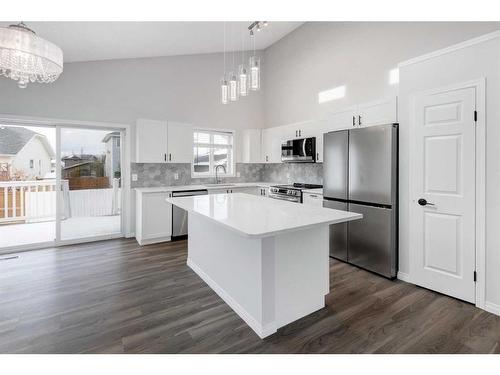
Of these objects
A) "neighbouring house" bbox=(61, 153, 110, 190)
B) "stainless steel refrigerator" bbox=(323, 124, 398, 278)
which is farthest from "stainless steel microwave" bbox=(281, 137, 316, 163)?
"neighbouring house" bbox=(61, 153, 110, 190)

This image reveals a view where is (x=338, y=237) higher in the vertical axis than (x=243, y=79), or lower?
lower

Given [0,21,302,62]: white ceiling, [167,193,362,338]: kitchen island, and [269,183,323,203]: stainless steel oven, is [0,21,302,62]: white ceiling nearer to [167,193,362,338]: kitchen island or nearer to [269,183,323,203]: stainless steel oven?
[167,193,362,338]: kitchen island

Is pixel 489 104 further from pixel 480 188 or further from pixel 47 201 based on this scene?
pixel 47 201

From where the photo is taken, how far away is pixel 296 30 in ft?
17.7

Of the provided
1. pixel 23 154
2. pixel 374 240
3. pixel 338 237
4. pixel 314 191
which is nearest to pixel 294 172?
pixel 314 191

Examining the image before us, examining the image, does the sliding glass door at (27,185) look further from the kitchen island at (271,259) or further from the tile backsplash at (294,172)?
the tile backsplash at (294,172)

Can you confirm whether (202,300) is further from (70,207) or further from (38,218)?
(38,218)

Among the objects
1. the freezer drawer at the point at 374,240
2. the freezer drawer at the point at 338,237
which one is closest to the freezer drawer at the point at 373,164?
the freezer drawer at the point at 374,240

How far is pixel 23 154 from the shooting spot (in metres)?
4.12

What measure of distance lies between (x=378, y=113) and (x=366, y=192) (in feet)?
3.27

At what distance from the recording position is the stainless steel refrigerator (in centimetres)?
305
